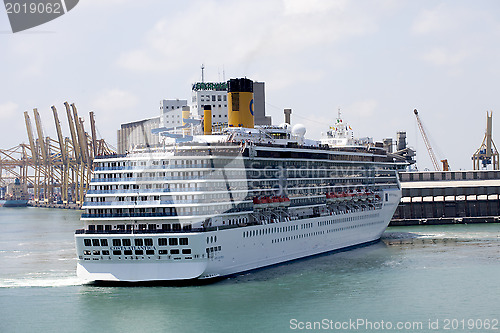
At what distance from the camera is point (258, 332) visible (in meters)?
34.5

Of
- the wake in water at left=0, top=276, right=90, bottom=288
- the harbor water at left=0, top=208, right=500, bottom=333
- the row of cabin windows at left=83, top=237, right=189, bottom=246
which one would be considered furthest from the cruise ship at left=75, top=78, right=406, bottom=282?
the wake in water at left=0, top=276, right=90, bottom=288

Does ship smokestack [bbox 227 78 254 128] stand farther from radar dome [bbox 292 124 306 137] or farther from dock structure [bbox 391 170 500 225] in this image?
dock structure [bbox 391 170 500 225]

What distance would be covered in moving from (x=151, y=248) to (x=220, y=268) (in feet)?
14.1

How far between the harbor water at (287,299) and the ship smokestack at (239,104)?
436 inches

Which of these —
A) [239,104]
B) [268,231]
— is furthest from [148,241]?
[239,104]

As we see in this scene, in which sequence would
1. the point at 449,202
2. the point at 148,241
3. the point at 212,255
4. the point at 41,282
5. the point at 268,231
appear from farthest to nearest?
1. the point at 449,202
2. the point at 268,231
3. the point at 41,282
4. the point at 212,255
5. the point at 148,241

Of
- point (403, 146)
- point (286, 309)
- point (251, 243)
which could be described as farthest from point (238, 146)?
point (403, 146)

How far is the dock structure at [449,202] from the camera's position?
8838 centimetres

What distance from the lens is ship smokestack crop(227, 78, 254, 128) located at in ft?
185

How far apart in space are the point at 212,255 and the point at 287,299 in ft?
17.1

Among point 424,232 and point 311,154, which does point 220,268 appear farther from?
point 424,232

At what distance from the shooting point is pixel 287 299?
40.5 m

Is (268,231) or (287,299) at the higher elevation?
(268,231)

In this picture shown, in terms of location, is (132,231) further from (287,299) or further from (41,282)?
(287,299)
